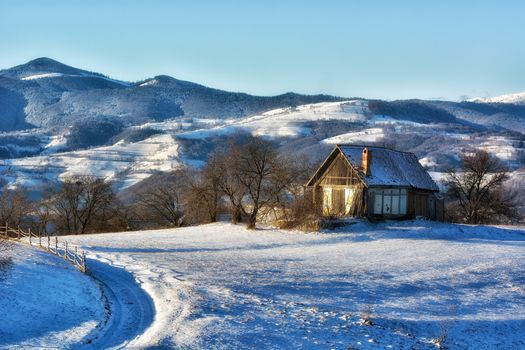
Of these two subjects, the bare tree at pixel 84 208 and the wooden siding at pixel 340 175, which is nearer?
the wooden siding at pixel 340 175

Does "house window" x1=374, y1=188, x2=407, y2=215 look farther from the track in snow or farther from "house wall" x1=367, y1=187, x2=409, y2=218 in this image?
the track in snow

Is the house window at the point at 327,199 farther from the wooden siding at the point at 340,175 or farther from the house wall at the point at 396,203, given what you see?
the house wall at the point at 396,203

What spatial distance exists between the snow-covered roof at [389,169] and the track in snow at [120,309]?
28.5 meters

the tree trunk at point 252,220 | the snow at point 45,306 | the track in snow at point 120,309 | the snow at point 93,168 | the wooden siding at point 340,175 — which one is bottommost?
the track in snow at point 120,309

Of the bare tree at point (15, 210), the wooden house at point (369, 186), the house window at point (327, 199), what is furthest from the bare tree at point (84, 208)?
the house window at point (327, 199)

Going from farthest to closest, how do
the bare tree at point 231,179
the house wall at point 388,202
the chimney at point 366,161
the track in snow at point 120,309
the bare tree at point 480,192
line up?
the bare tree at point 480,192 < the bare tree at point 231,179 < the chimney at point 366,161 < the house wall at point 388,202 < the track in snow at point 120,309

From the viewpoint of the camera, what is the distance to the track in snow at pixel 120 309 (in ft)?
57.1

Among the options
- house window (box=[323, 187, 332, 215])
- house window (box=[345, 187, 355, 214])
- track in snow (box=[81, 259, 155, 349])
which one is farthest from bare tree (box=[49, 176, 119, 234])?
track in snow (box=[81, 259, 155, 349])

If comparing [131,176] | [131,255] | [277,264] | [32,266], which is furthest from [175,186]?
[131,176]

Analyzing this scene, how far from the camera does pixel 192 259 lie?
34.9 meters

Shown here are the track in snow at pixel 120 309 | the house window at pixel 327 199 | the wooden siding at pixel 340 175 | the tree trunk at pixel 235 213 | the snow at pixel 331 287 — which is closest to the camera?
the track in snow at pixel 120 309

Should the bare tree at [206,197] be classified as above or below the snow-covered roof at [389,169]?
below

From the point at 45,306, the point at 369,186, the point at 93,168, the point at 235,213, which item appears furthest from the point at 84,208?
the point at 93,168

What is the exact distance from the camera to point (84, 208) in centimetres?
7081
